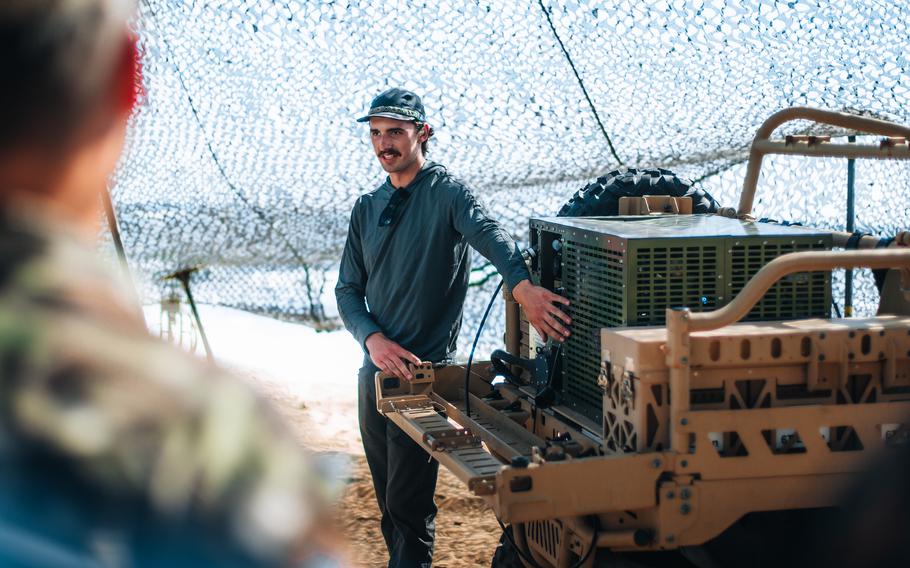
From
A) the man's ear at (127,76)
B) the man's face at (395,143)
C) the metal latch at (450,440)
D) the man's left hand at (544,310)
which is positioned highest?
the man's ear at (127,76)

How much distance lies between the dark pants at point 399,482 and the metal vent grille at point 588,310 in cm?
83

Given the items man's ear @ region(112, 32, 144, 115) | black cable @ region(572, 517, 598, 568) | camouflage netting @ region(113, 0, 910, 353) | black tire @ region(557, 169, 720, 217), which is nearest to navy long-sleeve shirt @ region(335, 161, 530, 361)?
black tire @ region(557, 169, 720, 217)

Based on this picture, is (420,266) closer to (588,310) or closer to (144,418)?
(588,310)

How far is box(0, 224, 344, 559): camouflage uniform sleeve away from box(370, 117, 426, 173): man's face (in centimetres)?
388

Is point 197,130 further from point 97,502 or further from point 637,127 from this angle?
point 97,502

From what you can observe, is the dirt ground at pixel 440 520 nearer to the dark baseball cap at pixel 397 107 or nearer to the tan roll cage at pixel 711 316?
the dark baseball cap at pixel 397 107

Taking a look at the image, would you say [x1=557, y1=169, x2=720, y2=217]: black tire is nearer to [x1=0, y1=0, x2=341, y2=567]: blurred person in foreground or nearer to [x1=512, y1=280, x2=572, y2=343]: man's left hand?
[x1=512, y1=280, x2=572, y2=343]: man's left hand

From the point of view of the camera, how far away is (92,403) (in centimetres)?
66

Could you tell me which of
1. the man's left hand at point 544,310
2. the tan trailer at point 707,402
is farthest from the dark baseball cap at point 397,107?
the tan trailer at point 707,402

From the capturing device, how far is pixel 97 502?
65 centimetres

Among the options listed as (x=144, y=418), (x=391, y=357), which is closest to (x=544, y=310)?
(x=391, y=357)

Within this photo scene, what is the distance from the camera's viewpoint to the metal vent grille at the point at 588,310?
3361mm

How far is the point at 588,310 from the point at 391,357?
0.94 meters

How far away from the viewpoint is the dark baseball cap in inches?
179
